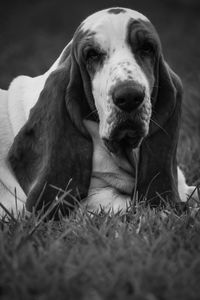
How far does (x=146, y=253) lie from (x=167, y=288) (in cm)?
37

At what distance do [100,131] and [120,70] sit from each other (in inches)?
15.3

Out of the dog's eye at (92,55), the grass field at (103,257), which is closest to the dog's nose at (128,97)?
→ the dog's eye at (92,55)

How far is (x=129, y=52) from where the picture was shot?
11.6 ft

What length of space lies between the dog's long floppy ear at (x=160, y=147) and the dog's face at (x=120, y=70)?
0.14 metres

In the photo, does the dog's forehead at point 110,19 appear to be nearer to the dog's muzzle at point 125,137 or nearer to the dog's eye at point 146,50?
the dog's eye at point 146,50

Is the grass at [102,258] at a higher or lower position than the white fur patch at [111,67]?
lower

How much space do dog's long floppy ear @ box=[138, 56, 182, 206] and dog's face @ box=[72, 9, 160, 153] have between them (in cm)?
14

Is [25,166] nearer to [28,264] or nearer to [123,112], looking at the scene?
[123,112]

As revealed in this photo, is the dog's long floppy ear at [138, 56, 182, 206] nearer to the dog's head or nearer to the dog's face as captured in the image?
the dog's head

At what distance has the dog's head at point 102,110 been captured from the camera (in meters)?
3.44

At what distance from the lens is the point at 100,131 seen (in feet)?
11.8

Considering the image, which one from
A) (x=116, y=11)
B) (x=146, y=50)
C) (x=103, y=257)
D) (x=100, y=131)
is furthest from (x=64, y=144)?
(x=103, y=257)

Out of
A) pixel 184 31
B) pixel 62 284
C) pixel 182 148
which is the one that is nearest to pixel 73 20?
pixel 184 31

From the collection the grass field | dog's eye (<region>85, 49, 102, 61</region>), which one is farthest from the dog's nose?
the grass field
